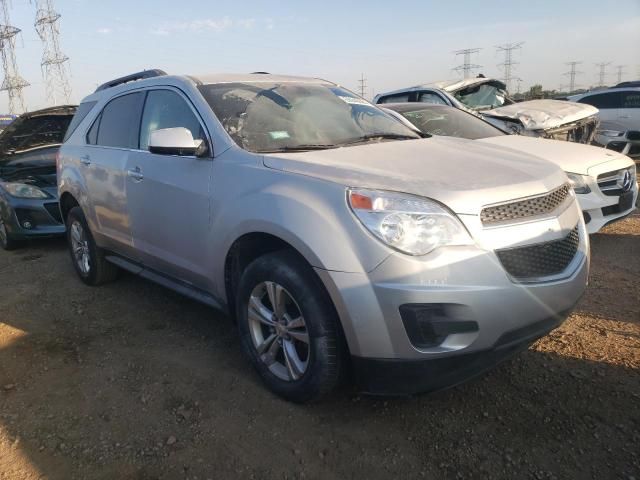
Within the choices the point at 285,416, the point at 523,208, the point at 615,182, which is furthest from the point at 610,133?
the point at 285,416

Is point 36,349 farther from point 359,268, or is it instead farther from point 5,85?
point 5,85

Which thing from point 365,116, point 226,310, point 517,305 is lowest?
point 226,310

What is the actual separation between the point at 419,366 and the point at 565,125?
6434 mm

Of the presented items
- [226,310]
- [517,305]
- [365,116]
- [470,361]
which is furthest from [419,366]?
[365,116]

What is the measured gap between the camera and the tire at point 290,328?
2.43 metres

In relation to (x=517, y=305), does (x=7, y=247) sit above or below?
below

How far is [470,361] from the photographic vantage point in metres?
2.25

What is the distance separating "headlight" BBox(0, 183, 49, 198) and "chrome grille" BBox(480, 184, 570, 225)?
5686 millimetres

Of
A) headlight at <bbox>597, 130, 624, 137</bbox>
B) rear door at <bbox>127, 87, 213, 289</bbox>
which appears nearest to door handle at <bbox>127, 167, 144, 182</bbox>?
rear door at <bbox>127, 87, 213, 289</bbox>

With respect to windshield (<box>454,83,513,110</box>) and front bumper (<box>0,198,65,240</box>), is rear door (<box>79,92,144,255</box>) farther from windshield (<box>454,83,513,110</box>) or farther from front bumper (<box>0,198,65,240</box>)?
windshield (<box>454,83,513,110</box>)

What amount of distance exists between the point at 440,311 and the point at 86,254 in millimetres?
3816

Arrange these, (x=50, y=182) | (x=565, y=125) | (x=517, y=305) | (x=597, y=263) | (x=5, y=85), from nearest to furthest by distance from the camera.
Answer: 1. (x=517, y=305)
2. (x=597, y=263)
3. (x=50, y=182)
4. (x=565, y=125)
5. (x=5, y=85)

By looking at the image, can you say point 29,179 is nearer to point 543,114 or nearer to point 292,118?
point 292,118

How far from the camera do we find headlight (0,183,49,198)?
20.5ft
